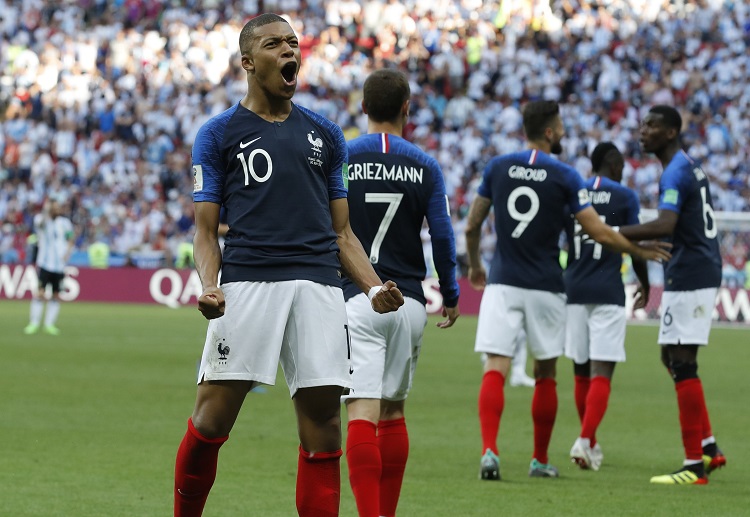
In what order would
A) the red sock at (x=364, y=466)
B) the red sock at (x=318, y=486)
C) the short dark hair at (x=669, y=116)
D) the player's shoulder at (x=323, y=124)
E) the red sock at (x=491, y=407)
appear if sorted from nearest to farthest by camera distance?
the red sock at (x=318, y=486), the player's shoulder at (x=323, y=124), the red sock at (x=364, y=466), the red sock at (x=491, y=407), the short dark hair at (x=669, y=116)

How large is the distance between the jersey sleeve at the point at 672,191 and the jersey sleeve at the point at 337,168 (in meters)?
3.89

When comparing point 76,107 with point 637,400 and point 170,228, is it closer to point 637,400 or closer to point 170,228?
point 170,228

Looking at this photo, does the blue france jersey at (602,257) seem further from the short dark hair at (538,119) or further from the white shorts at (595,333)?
the short dark hair at (538,119)

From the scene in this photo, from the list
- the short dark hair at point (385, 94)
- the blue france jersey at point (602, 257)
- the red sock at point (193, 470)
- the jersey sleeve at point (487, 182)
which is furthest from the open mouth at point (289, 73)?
the blue france jersey at point (602, 257)

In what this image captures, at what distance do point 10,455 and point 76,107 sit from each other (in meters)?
30.3

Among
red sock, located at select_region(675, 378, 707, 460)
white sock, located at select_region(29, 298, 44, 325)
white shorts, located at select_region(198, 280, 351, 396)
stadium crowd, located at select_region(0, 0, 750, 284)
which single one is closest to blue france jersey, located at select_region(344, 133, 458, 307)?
white shorts, located at select_region(198, 280, 351, 396)

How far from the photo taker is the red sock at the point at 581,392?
32.8 feet

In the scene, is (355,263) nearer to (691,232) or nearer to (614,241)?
(614,241)

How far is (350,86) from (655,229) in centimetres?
2866

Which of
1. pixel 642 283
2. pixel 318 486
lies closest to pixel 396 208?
pixel 318 486

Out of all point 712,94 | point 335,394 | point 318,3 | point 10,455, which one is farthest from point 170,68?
point 335,394

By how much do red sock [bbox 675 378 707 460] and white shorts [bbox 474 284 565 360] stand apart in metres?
0.94

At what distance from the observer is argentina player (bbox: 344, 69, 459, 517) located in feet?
21.6

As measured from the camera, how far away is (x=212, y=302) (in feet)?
Answer: 16.0
